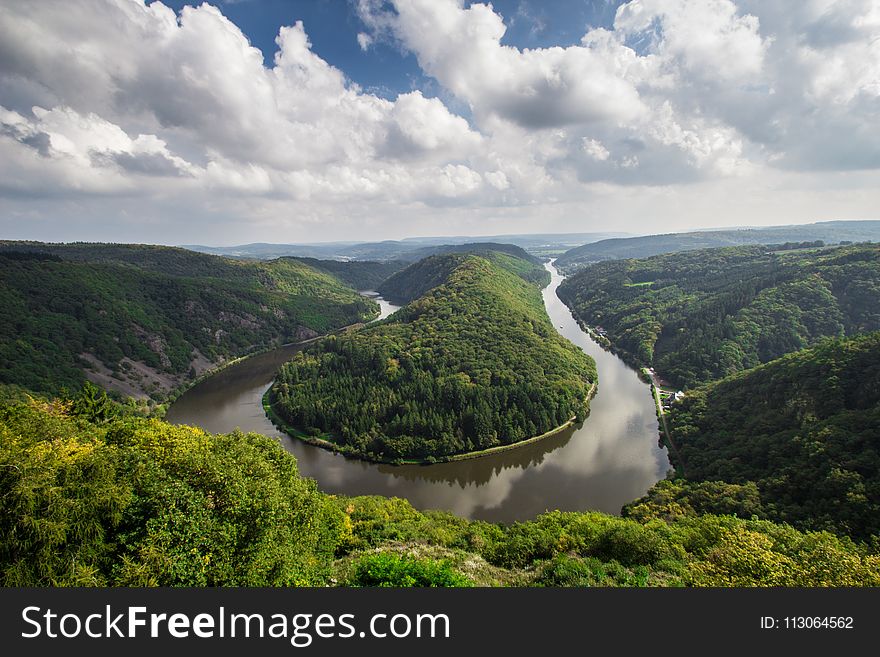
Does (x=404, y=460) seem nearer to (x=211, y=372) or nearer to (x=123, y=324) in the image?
(x=211, y=372)

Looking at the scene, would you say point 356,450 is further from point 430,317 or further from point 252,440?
point 430,317

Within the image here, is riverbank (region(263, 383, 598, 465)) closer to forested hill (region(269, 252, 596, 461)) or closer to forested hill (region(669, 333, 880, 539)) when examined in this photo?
forested hill (region(269, 252, 596, 461))

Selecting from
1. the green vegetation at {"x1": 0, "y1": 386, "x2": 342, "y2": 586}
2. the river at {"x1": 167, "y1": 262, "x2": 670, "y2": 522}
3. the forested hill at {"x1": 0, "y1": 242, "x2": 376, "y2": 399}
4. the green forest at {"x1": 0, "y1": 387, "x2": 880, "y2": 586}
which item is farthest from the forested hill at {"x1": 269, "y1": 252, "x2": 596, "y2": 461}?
the green vegetation at {"x1": 0, "y1": 386, "x2": 342, "y2": 586}

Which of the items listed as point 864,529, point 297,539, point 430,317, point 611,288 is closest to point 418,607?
point 297,539

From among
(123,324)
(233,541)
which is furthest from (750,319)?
(123,324)

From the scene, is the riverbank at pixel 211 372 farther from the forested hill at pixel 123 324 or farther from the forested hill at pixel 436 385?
the forested hill at pixel 436 385

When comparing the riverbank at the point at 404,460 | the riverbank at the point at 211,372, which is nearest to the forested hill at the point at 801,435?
the riverbank at the point at 404,460
